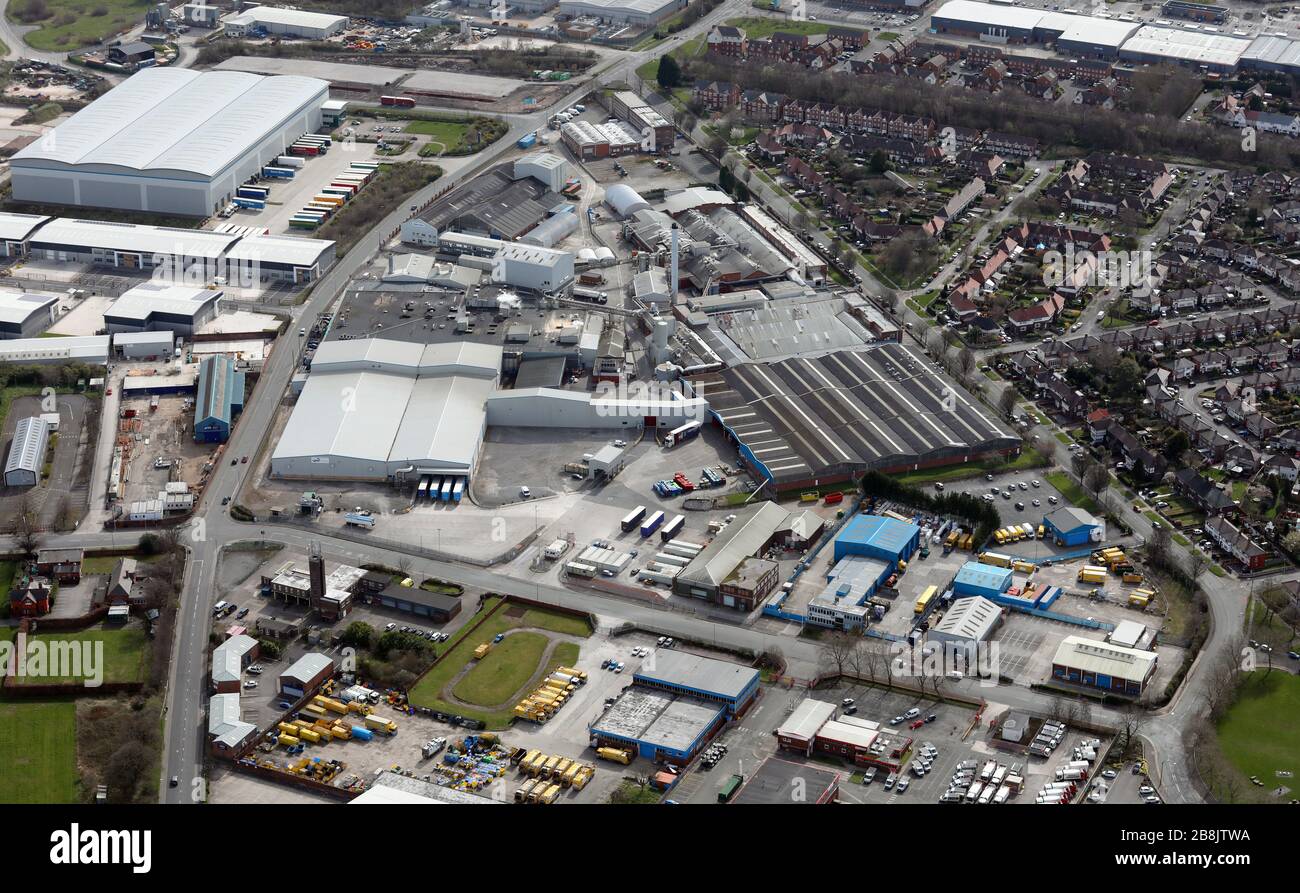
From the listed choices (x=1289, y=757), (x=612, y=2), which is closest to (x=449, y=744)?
(x=1289, y=757)

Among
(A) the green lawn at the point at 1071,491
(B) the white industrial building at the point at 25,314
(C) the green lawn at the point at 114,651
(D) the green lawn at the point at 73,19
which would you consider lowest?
(D) the green lawn at the point at 73,19

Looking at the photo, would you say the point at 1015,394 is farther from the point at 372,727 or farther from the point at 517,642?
the point at 372,727

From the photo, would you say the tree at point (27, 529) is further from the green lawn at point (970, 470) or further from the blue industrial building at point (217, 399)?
the green lawn at point (970, 470)

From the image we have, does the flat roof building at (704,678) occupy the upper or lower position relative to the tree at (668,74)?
lower

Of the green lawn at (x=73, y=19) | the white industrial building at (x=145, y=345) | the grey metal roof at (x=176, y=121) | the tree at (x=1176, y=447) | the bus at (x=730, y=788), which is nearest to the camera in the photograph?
the bus at (x=730, y=788)

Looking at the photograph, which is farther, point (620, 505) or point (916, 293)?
point (916, 293)

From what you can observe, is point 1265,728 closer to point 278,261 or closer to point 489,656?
point 489,656

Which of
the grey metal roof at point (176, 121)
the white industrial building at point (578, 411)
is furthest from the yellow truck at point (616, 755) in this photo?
the grey metal roof at point (176, 121)
